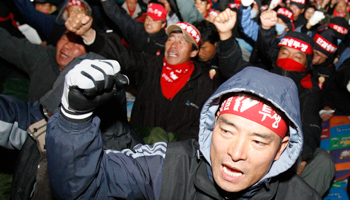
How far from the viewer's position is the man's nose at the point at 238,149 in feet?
4.97

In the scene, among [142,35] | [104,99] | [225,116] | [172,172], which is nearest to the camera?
[104,99]

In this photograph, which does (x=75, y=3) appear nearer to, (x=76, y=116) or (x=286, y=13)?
(x=76, y=116)

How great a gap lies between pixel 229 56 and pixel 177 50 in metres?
0.84

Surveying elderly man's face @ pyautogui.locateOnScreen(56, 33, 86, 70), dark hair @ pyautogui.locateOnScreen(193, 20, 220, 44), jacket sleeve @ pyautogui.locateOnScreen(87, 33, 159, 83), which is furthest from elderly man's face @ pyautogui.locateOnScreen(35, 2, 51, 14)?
dark hair @ pyautogui.locateOnScreen(193, 20, 220, 44)

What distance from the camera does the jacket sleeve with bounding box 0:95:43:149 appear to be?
81.8 inches

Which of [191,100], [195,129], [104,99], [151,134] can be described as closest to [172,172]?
[104,99]

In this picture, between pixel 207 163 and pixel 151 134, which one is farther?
pixel 151 134

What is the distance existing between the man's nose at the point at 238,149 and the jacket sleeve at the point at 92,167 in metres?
0.52

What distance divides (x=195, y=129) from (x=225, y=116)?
1.77m

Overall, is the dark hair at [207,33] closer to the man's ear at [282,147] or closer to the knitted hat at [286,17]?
the knitted hat at [286,17]

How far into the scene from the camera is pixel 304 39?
3.61 m

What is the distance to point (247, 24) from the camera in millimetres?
4422

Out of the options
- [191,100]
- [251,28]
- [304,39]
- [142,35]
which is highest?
[304,39]

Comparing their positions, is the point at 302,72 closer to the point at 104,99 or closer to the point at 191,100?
the point at 191,100
